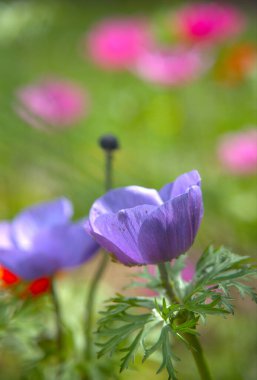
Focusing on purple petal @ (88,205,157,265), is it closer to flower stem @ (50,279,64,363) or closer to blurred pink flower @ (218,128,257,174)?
flower stem @ (50,279,64,363)

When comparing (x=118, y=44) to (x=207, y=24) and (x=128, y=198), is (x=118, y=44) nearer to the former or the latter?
(x=207, y=24)

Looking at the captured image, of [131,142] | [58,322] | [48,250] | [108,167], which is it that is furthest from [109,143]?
[131,142]

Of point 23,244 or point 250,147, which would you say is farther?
point 250,147

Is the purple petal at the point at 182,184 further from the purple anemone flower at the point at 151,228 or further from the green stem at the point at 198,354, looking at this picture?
the green stem at the point at 198,354

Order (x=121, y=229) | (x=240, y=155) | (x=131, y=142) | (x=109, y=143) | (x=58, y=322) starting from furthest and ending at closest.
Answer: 1. (x=131, y=142)
2. (x=240, y=155)
3. (x=58, y=322)
4. (x=109, y=143)
5. (x=121, y=229)

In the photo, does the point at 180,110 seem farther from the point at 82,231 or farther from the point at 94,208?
the point at 94,208

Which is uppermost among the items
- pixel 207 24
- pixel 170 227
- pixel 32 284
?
pixel 207 24

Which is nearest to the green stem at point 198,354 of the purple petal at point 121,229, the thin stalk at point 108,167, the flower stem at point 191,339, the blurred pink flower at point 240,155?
the flower stem at point 191,339

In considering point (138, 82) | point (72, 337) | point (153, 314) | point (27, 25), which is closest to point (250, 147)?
point (27, 25)
